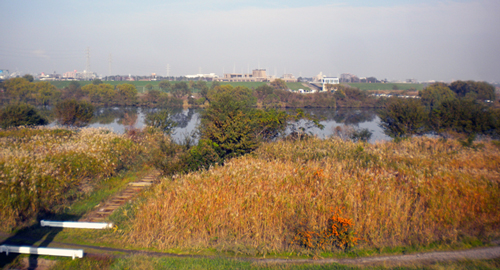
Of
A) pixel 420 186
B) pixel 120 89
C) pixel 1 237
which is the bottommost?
pixel 1 237

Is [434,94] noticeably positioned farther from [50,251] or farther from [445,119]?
[50,251]

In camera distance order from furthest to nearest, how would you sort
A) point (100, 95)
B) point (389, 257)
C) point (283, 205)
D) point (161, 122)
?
point (100, 95), point (161, 122), point (283, 205), point (389, 257)

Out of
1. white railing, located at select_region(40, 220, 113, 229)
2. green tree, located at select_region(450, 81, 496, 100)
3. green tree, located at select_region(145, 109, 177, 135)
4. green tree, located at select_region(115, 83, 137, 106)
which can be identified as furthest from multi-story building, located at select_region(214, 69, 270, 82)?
white railing, located at select_region(40, 220, 113, 229)

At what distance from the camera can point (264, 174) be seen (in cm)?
626

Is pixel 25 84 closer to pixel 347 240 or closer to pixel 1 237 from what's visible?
pixel 1 237

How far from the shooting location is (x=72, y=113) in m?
21.6

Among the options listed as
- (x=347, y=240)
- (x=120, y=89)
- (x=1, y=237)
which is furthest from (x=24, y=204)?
(x=120, y=89)

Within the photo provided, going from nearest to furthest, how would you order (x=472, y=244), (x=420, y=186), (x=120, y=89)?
1. (x=472, y=244)
2. (x=420, y=186)
3. (x=120, y=89)

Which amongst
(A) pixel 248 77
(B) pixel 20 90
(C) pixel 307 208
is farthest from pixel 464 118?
(A) pixel 248 77

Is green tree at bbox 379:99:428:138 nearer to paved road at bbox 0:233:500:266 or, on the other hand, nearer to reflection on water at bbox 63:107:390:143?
reflection on water at bbox 63:107:390:143

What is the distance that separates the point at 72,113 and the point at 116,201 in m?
17.7

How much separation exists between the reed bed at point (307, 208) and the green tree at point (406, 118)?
50.4ft

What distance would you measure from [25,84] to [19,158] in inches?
2143

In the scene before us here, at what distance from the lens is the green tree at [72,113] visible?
2159cm
